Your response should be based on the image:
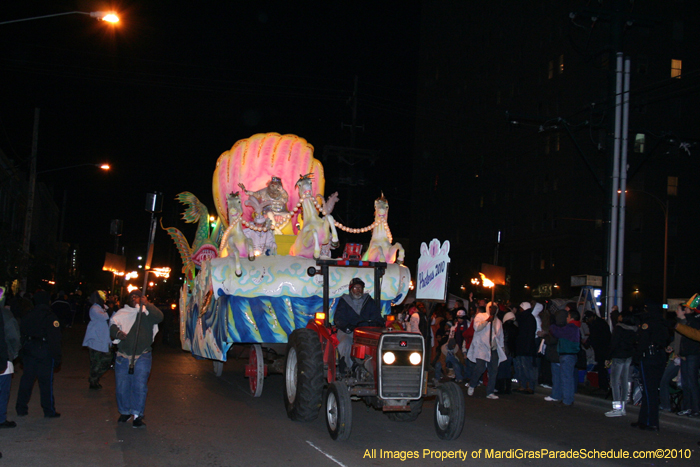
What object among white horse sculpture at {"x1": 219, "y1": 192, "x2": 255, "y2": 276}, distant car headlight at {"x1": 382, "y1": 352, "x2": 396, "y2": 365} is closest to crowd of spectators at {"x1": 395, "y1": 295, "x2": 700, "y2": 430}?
distant car headlight at {"x1": 382, "y1": 352, "x2": 396, "y2": 365}

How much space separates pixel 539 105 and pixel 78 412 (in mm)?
43249

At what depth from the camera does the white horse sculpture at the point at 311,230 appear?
11906 millimetres

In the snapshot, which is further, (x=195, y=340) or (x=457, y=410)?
(x=195, y=340)

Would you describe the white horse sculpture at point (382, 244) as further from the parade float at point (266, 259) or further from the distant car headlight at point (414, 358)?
the distant car headlight at point (414, 358)

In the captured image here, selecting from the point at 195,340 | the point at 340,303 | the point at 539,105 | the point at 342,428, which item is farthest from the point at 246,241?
the point at 539,105

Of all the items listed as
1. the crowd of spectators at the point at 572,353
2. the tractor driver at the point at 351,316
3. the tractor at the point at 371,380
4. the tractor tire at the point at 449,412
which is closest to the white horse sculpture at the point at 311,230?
the crowd of spectators at the point at 572,353

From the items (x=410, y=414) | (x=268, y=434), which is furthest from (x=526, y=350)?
(x=268, y=434)

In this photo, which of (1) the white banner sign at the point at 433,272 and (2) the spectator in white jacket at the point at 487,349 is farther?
(2) the spectator in white jacket at the point at 487,349

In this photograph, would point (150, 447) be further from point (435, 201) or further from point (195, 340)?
point (435, 201)

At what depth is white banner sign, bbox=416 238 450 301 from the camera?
28.6 ft

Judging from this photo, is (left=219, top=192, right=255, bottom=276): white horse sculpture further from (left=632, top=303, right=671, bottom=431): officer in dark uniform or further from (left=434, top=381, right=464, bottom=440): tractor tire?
(left=632, top=303, right=671, bottom=431): officer in dark uniform

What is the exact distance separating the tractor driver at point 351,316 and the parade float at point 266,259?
0.58 metres

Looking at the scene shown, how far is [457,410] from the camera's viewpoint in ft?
25.5

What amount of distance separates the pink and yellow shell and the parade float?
2 centimetres
